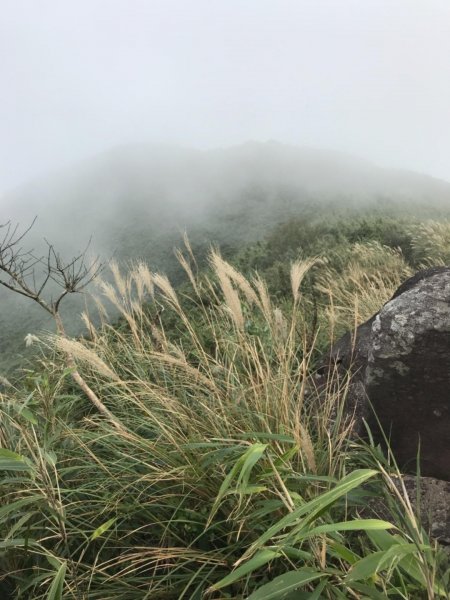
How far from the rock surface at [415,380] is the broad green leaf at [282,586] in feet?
3.75

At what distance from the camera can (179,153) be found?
79.8 meters

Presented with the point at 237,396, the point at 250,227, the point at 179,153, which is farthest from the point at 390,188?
the point at 179,153

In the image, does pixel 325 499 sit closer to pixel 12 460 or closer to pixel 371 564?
pixel 371 564

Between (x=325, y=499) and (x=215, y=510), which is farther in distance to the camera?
(x=215, y=510)

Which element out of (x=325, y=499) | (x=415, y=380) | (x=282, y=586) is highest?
(x=325, y=499)

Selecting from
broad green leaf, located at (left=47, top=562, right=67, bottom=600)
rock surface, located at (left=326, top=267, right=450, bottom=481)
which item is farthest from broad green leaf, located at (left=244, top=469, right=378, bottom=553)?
rock surface, located at (left=326, top=267, right=450, bottom=481)

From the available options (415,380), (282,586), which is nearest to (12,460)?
(282,586)

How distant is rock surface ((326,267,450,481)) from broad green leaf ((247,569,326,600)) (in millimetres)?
1143

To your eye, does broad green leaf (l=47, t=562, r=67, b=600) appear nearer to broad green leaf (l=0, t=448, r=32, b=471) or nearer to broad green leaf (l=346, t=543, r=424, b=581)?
broad green leaf (l=0, t=448, r=32, b=471)

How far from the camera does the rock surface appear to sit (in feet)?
6.35

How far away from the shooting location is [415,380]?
1.96 meters

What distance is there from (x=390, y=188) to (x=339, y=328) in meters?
36.0

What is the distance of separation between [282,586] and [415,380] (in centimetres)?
129

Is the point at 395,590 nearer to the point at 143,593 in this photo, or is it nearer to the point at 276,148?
the point at 143,593
